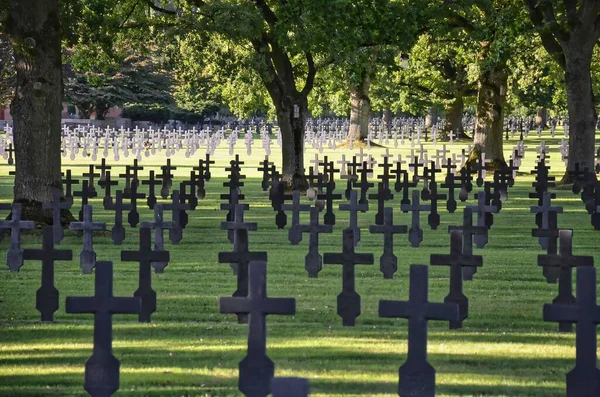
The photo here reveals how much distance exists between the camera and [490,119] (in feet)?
138

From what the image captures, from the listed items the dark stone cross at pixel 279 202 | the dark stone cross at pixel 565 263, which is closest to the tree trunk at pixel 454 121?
the dark stone cross at pixel 279 202

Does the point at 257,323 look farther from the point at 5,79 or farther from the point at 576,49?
the point at 5,79

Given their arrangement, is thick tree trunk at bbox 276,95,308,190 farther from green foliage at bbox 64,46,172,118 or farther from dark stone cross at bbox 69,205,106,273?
green foliage at bbox 64,46,172,118

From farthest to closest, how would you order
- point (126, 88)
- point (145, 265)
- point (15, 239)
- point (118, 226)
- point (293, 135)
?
1. point (126, 88)
2. point (293, 135)
3. point (118, 226)
4. point (15, 239)
5. point (145, 265)

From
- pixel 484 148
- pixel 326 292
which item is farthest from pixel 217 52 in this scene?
pixel 326 292

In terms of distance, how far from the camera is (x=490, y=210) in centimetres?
1802

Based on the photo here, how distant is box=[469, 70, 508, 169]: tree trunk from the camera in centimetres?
4188

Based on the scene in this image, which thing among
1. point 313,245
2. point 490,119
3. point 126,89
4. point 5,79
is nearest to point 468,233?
point 313,245

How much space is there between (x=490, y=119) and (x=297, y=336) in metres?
32.1

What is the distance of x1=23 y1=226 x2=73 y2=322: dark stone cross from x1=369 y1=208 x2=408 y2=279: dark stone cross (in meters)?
4.13

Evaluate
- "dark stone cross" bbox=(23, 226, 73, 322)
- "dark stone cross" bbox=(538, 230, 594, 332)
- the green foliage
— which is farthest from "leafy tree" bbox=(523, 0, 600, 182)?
the green foliage

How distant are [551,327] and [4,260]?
24.8ft

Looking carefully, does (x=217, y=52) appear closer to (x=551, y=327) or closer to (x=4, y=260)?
(x=4, y=260)

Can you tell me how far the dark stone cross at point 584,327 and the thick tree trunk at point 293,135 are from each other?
23.7m
